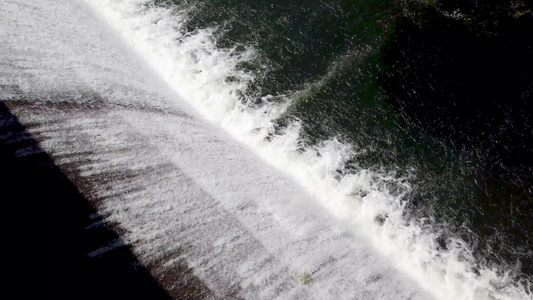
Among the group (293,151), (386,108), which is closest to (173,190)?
(293,151)

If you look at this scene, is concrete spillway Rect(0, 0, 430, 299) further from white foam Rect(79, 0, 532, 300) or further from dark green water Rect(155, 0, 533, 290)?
dark green water Rect(155, 0, 533, 290)

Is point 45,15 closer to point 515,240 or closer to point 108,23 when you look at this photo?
point 108,23

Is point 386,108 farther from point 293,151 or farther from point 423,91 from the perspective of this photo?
point 293,151

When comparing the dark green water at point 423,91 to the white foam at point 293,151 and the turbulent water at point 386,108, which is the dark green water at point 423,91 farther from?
the white foam at point 293,151

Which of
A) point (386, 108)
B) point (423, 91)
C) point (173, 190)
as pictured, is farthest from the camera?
point (423, 91)

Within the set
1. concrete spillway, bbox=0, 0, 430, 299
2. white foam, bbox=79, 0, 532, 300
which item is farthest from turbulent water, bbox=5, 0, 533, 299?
concrete spillway, bbox=0, 0, 430, 299

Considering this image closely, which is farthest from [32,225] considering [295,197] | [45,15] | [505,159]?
[505,159]

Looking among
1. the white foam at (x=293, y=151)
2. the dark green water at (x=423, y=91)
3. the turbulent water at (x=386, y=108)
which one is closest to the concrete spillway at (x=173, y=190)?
the white foam at (x=293, y=151)
